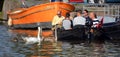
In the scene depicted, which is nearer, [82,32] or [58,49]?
[58,49]

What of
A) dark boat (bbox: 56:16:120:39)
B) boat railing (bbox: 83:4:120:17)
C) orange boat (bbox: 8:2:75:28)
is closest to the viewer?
dark boat (bbox: 56:16:120:39)

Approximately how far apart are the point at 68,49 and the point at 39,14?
1442cm

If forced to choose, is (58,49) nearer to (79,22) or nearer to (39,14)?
(79,22)

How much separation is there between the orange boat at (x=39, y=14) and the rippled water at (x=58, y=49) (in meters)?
8.80

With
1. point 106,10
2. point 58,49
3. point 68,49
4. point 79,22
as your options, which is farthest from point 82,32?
point 106,10

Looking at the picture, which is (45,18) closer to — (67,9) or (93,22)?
(67,9)

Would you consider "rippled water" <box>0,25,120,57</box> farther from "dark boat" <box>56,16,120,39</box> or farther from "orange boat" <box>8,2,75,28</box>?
"orange boat" <box>8,2,75,28</box>

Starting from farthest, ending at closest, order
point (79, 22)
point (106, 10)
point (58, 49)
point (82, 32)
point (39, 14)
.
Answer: point (106, 10)
point (39, 14)
point (79, 22)
point (82, 32)
point (58, 49)

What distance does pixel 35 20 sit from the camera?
3669cm

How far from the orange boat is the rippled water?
880cm

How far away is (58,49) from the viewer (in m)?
21.9

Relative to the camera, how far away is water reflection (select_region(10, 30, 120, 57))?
1991 cm

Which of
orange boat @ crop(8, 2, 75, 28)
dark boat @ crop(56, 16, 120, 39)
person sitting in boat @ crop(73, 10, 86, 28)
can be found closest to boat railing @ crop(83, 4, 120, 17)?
orange boat @ crop(8, 2, 75, 28)

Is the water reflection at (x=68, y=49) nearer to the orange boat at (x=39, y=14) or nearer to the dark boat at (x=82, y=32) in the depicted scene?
the dark boat at (x=82, y=32)
